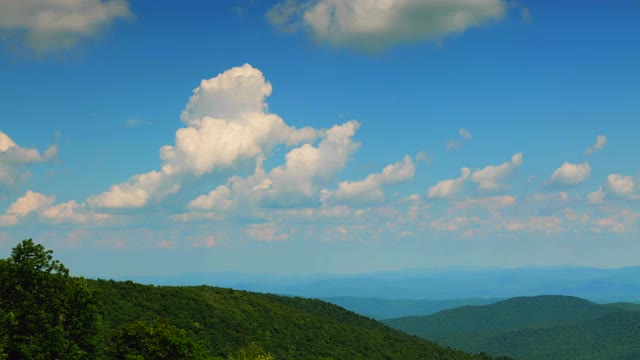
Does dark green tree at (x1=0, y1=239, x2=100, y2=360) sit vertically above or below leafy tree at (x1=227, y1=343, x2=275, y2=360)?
above

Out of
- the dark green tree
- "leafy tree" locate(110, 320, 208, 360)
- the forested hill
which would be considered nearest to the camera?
the dark green tree

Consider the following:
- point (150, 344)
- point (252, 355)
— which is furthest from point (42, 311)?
point (252, 355)

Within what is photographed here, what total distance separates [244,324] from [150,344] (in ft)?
212

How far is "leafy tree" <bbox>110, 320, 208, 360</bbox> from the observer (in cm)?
5934

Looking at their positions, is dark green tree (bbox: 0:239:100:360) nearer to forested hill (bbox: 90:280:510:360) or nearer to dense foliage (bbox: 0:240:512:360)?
dense foliage (bbox: 0:240:512:360)

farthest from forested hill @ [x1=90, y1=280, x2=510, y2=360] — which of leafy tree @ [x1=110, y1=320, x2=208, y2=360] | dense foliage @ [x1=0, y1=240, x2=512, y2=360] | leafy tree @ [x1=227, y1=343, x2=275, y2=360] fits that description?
leafy tree @ [x1=110, y1=320, x2=208, y2=360]

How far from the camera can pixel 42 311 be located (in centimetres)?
5478

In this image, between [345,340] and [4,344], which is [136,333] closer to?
[4,344]

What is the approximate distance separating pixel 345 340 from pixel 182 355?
8160 cm

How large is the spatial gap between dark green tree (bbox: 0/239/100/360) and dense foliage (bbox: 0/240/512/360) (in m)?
0.08

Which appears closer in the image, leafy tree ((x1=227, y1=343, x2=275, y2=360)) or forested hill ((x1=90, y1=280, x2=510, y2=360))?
leafy tree ((x1=227, y1=343, x2=275, y2=360))

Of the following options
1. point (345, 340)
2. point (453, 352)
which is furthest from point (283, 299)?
point (453, 352)

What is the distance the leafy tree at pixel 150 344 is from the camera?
195ft

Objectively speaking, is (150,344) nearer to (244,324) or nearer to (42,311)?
(42,311)
